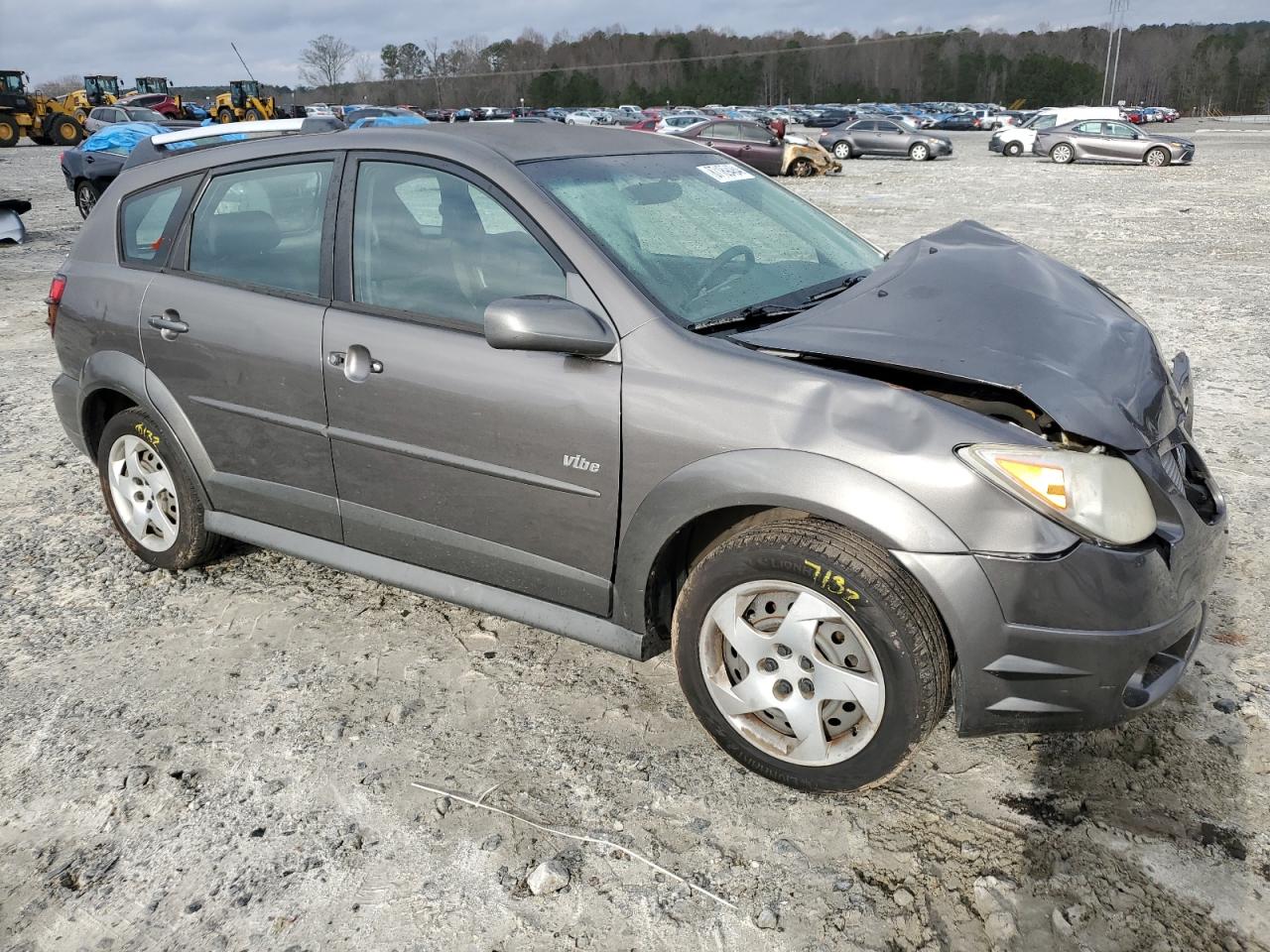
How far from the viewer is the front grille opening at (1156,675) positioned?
242 cm

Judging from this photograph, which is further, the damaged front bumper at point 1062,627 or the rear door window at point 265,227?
the rear door window at point 265,227

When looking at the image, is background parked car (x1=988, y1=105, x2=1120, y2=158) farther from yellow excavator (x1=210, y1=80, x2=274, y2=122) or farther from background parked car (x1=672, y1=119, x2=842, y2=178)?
yellow excavator (x1=210, y1=80, x2=274, y2=122)

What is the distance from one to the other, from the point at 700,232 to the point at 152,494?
2.47 m

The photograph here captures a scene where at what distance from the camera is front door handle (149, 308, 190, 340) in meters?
3.66

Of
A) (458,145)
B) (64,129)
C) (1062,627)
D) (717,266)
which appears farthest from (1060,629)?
(64,129)

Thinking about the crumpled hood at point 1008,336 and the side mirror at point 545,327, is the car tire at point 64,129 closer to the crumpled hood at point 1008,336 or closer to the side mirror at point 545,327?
the side mirror at point 545,327

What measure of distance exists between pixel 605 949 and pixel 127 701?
6.28 ft

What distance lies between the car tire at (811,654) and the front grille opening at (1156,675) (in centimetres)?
44

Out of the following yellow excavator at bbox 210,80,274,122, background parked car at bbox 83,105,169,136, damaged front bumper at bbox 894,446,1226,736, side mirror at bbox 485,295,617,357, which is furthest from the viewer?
yellow excavator at bbox 210,80,274,122

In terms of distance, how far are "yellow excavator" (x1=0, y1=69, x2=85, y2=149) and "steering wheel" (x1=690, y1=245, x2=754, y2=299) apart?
39.6m

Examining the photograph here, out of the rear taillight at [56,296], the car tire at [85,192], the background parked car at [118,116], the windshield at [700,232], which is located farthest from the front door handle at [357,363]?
the background parked car at [118,116]

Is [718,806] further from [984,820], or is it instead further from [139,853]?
[139,853]

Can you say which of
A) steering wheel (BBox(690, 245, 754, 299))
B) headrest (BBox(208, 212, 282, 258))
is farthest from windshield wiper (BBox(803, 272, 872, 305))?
headrest (BBox(208, 212, 282, 258))

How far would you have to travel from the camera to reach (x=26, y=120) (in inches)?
1420
